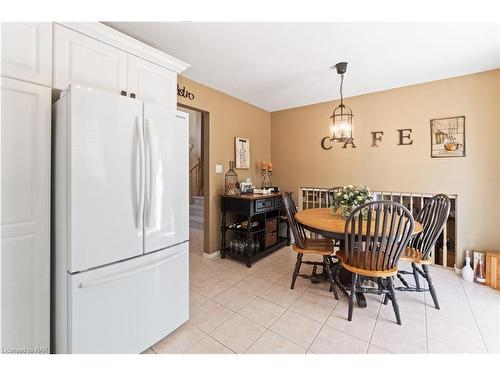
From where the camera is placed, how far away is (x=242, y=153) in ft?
11.9

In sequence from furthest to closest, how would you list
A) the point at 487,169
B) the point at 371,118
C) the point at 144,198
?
1. the point at 371,118
2. the point at 487,169
3. the point at 144,198

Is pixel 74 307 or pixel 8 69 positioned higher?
pixel 8 69

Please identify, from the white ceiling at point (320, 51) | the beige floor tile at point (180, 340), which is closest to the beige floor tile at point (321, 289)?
the beige floor tile at point (180, 340)

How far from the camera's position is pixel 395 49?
2096mm

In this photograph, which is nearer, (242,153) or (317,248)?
(317,248)

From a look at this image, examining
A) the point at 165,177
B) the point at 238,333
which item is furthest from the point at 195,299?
the point at 165,177

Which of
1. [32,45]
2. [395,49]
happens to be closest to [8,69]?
[32,45]

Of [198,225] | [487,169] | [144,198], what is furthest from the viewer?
[198,225]

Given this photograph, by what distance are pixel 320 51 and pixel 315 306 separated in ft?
8.17

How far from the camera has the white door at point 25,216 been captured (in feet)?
3.85

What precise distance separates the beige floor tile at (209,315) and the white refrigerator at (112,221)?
10.8 inches

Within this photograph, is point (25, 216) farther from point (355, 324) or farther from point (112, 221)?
point (355, 324)
